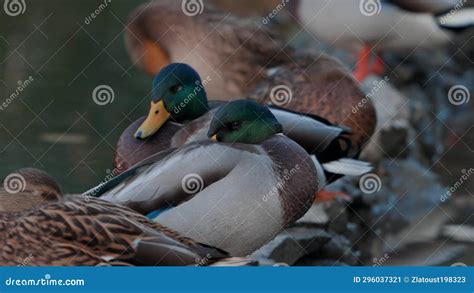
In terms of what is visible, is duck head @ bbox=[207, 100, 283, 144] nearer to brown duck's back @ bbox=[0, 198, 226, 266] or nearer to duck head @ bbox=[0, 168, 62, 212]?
brown duck's back @ bbox=[0, 198, 226, 266]

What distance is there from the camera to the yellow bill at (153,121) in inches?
225

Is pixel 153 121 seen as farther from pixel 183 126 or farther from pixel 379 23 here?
pixel 379 23

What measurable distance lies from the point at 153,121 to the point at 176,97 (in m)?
0.14

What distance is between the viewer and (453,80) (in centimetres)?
590

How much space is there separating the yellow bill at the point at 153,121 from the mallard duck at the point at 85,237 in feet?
1.23

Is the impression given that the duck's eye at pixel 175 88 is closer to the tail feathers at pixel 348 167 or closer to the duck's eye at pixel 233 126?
the duck's eye at pixel 233 126

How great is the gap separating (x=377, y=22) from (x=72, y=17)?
1.16 m

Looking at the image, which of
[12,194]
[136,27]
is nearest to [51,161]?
[12,194]

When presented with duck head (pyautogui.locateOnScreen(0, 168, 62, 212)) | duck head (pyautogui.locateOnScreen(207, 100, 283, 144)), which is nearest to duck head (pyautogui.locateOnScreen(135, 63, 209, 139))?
duck head (pyautogui.locateOnScreen(207, 100, 283, 144))

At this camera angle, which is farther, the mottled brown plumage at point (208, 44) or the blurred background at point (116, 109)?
the mottled brown plumage at point (208, 44)

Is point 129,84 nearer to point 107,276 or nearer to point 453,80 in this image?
point 107,276

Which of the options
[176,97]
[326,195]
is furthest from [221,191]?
[326,195]

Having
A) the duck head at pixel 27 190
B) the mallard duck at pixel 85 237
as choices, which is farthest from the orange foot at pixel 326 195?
the duck head at pixel 27 190

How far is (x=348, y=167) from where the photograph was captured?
6.02 metres
